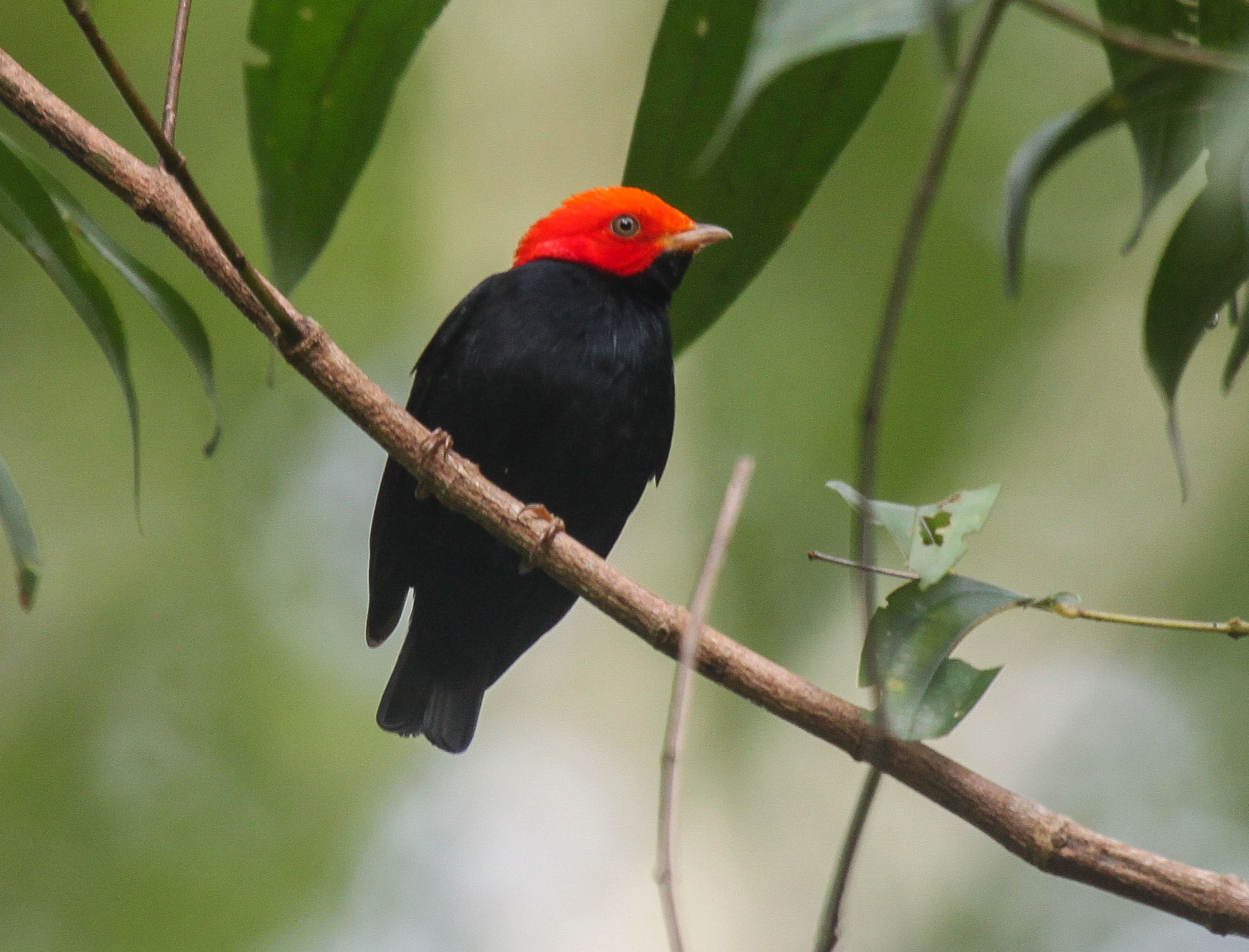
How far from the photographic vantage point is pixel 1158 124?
76.2 inches

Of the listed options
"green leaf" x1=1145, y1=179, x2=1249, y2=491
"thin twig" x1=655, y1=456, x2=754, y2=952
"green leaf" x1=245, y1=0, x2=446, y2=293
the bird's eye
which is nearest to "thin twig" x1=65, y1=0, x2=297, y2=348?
"green leaf" x1=245, y1=0, x2=446, y2=293

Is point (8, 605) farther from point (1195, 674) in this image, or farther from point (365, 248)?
point (1195, 674)

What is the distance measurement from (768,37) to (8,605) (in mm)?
6881

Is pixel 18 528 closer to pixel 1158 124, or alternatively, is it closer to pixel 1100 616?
pixel 1100 616

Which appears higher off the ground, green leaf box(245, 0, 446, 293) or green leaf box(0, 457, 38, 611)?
green leaf box(245, 0, 446, 293)

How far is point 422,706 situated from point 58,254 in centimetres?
202

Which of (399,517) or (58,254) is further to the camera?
(399,517)

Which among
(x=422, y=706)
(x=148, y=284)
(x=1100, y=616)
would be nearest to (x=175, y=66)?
(x=148, y=284)

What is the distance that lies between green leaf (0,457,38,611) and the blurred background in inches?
165

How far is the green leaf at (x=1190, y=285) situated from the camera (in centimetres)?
168

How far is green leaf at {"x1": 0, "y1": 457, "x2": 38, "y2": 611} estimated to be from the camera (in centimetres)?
210

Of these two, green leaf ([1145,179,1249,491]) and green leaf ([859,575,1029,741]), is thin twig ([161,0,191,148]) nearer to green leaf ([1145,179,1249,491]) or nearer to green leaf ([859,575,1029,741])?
green leaf ([859,575,1029,741])

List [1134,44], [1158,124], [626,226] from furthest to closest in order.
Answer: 1. [626,226]
2. [1158,124]
3. [1134,44]

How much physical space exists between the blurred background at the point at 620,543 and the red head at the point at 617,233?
2255mm
